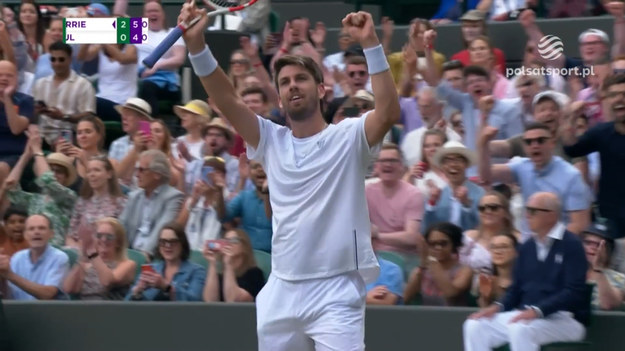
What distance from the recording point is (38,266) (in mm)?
9336

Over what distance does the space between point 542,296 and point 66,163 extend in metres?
4.19

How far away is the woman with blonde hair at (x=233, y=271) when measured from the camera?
343 inches

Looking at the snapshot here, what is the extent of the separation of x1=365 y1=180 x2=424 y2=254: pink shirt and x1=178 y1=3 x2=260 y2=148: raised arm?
3024mm

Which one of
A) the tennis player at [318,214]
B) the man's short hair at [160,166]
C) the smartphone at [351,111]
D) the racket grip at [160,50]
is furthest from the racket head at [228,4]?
the smartphone at [351,111]

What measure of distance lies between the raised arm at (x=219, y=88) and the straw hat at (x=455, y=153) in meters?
3.32

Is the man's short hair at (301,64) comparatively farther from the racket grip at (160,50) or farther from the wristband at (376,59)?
the racket grip at (160,50)

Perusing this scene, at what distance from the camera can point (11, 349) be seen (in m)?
9.27

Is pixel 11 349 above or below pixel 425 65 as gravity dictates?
below

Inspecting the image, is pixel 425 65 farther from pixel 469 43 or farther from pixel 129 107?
pixel 129 107

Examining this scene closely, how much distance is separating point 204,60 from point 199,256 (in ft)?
11.6

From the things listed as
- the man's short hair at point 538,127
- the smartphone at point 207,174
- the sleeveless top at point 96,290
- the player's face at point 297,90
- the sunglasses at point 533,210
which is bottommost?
the sleeveless top at point 96,290

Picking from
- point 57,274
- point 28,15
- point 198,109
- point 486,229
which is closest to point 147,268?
point 57,274

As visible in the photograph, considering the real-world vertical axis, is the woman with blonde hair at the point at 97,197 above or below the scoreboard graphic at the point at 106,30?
below

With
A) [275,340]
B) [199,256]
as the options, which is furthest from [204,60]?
[199,256]
